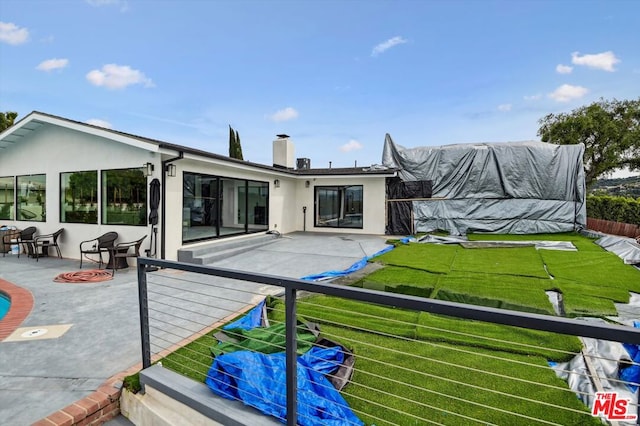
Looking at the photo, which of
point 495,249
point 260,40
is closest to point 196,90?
point 260,40

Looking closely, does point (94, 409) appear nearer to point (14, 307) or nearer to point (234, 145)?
point (14, 307)

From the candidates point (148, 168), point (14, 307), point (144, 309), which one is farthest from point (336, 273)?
point (14, 307)

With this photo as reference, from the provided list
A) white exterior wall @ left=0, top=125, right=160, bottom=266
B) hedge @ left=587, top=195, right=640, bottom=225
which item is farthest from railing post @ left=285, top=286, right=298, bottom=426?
hedge @ left=587, top=195, right=640, bottom=225

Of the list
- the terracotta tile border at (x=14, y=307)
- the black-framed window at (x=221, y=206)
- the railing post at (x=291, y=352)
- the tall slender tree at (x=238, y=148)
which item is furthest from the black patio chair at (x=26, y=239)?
the tall slender tree at (x=238, y=148)

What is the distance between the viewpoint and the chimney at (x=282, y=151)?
1520cm

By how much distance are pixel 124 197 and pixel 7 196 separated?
20.0ft

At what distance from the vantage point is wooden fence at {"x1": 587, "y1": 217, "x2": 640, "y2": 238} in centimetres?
1102

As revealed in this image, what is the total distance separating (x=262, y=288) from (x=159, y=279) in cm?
230

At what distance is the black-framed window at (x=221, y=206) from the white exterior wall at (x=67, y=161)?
1.13 metres

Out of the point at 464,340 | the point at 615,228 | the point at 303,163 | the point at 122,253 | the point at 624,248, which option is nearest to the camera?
the point at 464,340

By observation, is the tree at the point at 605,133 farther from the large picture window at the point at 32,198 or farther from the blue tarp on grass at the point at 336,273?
the large picture window at the point at 32,198

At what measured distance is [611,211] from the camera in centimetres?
1441

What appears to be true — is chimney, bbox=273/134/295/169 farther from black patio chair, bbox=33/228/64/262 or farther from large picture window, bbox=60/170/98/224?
black patio chair, bbox=33/228/64/262

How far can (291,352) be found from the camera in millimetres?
1908
